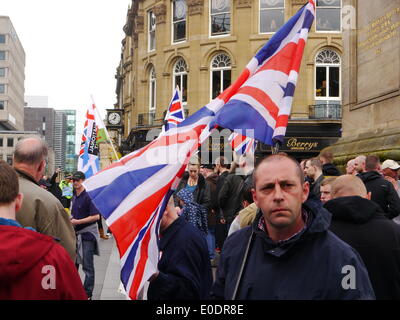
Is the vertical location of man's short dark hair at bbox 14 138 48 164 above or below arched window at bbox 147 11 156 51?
below

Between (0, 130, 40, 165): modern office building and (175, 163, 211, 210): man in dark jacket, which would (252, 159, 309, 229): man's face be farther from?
(0, 130, 40, 165): modern office building

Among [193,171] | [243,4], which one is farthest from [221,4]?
[193,171]

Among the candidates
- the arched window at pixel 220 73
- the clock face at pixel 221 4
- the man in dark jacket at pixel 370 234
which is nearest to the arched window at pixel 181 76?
the arched window at pixel 220 73

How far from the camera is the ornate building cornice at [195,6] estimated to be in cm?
3036

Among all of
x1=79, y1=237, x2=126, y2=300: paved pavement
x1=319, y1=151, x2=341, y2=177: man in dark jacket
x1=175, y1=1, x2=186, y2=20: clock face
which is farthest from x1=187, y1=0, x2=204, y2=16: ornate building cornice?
x1=319, y1=151, x2=341, y2=177: man in dark jacket

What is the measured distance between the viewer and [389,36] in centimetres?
1007

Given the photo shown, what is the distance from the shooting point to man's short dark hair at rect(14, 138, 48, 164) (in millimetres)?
4164

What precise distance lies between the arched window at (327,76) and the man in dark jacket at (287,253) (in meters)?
26.7

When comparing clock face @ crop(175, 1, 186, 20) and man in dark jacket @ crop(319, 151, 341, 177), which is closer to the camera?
man in dark jacket @ crop(319, 151, 341, 177)

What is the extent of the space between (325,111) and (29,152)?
2562 centimetres

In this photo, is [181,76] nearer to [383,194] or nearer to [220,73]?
[220,73]

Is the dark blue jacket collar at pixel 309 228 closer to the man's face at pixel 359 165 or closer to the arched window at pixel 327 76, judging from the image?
the man's face at pixel 359 165
